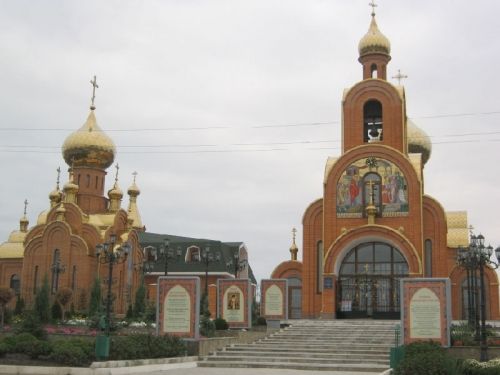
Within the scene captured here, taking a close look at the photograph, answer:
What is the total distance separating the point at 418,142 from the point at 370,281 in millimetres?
13580

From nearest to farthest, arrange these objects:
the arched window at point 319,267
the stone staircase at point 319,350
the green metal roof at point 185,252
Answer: the stone staircase at point 319,350, the arched window at point 319,267, the green metal roof at point 185,252

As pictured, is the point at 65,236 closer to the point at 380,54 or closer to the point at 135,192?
the point at 135,192

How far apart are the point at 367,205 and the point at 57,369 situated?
20.9 meters

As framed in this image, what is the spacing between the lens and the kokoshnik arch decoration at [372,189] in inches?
1332

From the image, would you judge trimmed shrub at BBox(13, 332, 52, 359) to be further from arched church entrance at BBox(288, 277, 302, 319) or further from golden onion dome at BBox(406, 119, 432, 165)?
golden onion dome at BBox(406, 119, 432, 165)

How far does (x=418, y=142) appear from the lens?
43625 millimetres

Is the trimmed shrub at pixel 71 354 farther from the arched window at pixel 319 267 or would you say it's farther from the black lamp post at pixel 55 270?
the black lamp post at pixel 55 270

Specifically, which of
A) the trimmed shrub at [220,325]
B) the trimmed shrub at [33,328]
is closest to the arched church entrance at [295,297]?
the trimmed shrub at [220,325]

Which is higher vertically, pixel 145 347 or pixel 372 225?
pixel 372 225

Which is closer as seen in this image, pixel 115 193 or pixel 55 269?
pixel 55 269

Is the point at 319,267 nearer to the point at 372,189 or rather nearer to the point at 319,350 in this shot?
the point at 372,189

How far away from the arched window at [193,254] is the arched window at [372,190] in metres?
18.4

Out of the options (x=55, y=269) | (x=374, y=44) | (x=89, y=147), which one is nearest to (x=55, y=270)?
(x=55, y=269)

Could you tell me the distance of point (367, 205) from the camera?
111ft
